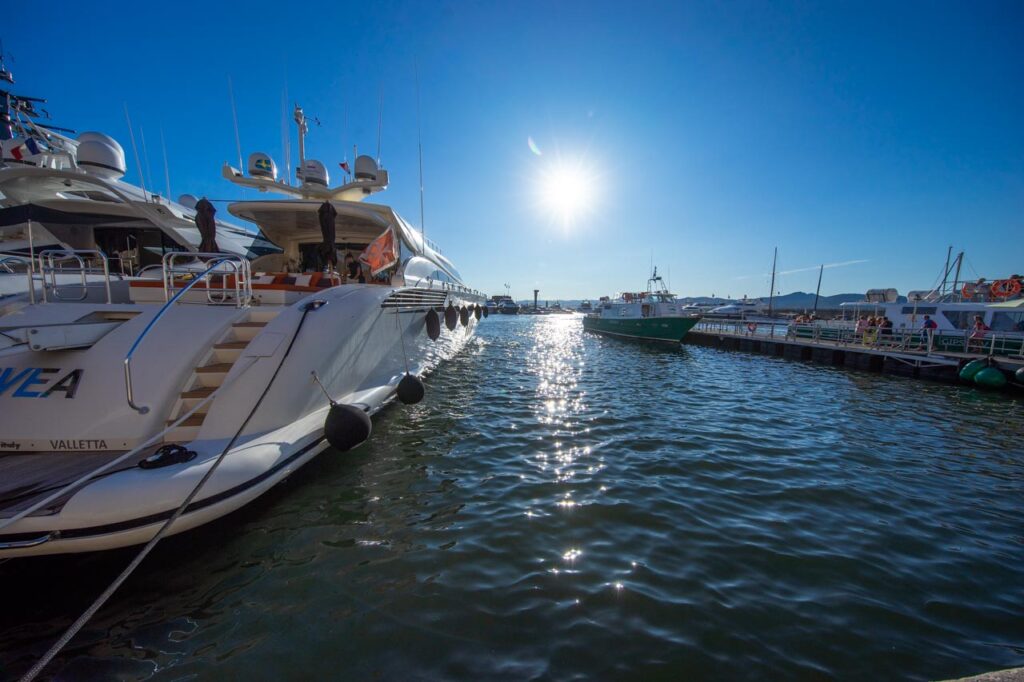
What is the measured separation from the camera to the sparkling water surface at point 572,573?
8.26 feet

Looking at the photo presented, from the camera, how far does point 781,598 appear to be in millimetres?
3086

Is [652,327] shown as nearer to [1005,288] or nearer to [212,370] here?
[1005,288]

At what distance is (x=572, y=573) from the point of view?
3.33 m

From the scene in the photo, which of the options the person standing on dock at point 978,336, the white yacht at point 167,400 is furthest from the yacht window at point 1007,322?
the white yacht at point 167,400

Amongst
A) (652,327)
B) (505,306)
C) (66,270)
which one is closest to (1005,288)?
(652,327)

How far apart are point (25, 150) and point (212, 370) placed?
21.6 metres

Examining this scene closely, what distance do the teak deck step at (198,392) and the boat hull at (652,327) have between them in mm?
24439

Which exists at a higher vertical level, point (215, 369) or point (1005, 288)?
point (1005, 288)

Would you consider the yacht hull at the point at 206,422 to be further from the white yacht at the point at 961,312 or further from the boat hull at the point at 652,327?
the white yacht at the point at 961,312

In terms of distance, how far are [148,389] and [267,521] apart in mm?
1900

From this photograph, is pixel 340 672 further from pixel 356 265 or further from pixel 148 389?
pixel 356 265

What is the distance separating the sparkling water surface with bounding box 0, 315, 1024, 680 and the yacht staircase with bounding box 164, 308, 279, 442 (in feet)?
3.44

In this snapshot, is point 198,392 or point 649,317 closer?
point 198,392

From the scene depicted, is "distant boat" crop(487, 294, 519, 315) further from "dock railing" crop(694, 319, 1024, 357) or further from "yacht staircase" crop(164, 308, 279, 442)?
"yacht staircase" crop(164, 308, 279, 442)
